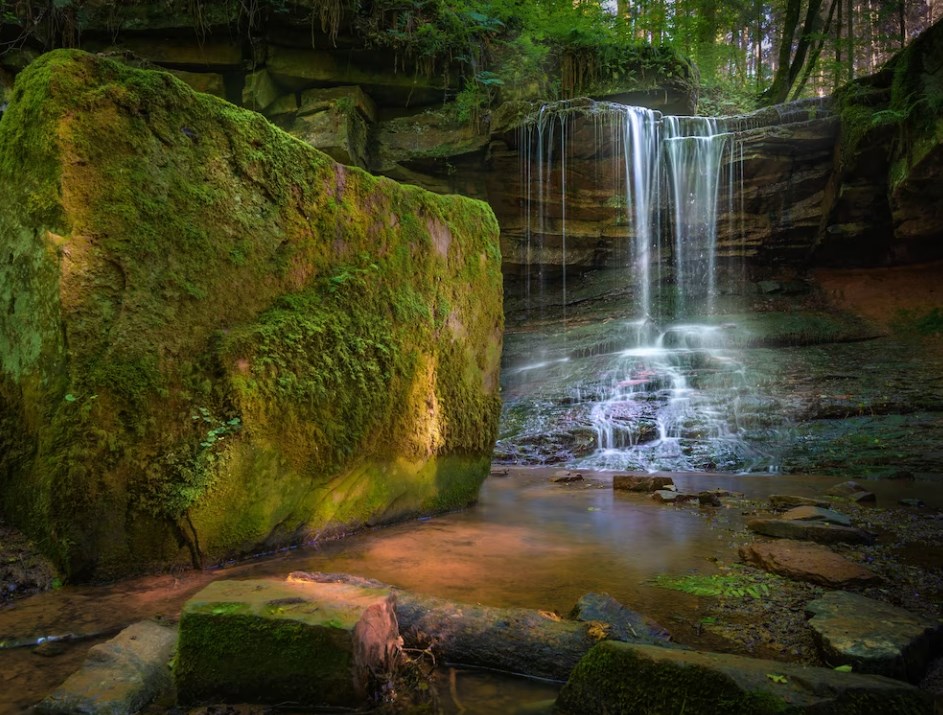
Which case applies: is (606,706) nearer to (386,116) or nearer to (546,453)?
(546,453)

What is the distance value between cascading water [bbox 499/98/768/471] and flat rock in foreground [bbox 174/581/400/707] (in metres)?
7.32

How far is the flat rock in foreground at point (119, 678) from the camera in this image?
6.06 feet

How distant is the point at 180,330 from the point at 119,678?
1981 mm

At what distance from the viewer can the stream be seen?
2.20 meters

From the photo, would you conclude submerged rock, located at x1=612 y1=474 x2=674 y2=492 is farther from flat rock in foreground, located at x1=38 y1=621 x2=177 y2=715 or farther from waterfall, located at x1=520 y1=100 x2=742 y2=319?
waterfall, located at x1=520 y1=100 x2=742 y2=319

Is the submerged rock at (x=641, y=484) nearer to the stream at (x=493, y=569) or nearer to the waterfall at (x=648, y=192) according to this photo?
the stream at (x=493, y=569)

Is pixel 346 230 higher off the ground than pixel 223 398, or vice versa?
A: pixel 346 230

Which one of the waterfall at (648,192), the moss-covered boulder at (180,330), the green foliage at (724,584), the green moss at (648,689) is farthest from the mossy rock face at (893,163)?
the green moss at (648,689)

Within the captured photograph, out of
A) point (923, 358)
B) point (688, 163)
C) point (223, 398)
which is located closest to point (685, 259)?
point (688, 163)

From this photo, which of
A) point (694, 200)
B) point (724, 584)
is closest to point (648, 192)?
point (694, 200)

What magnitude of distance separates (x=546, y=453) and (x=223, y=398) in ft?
22.0

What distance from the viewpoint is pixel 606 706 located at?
73.5 inches

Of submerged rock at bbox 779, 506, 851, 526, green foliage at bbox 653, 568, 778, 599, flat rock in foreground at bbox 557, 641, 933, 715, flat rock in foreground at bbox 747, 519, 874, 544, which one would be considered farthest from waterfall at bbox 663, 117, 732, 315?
flat rock in foreground at bbox 557, 641, 933, 715

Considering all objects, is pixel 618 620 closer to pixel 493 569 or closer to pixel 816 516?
pixel 493 569
